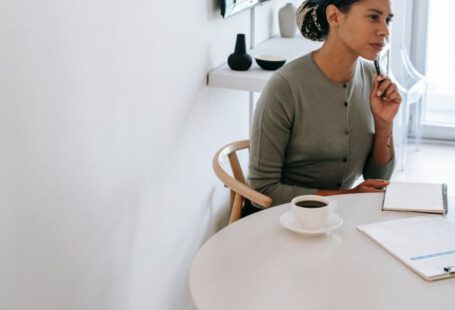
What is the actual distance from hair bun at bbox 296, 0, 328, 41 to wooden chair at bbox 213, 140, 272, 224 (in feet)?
1.19

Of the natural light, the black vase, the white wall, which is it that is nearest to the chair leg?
the white wall

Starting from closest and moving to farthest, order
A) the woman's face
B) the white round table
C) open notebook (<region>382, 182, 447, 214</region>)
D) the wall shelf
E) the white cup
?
the white round table, the white cup, open notebook (<region>382, 182, 447, 214</region>), the woman's face, the wall shelf

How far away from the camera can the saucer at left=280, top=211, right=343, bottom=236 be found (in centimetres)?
151

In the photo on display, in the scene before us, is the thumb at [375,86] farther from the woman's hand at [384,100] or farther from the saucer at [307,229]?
the saucer at [307,229]

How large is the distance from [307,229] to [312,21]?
78 cm

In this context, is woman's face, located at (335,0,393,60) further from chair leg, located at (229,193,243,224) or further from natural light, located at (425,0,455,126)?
natural light, located at (425,0,455,126)

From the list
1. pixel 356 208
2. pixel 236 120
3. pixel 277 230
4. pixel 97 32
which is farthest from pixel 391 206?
pixel 236 120

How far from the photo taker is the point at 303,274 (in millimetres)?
1367

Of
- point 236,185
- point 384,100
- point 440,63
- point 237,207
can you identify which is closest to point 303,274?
point 236,185

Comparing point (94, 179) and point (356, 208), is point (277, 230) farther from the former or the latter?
point (94, 179)

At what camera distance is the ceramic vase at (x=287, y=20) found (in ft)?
10.8

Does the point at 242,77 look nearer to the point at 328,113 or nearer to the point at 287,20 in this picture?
the point at 328,113

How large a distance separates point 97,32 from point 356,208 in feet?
2.40

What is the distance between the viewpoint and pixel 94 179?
1859 millimetres
